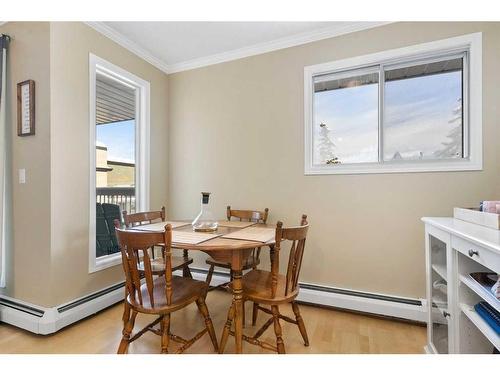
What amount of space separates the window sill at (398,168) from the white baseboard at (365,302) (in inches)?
41.4

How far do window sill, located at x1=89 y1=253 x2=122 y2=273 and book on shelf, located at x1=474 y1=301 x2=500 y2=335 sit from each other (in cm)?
264

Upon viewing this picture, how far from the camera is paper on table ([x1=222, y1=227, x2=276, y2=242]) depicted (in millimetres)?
1588

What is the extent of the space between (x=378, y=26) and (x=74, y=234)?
3077 millimetres

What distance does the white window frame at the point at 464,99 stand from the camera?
1832 millimetres

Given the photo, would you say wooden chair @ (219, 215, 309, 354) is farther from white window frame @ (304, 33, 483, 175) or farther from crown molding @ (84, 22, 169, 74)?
crown molding @ (84, 22, 169, 74)

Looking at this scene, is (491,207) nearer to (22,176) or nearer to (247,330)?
(247,330)

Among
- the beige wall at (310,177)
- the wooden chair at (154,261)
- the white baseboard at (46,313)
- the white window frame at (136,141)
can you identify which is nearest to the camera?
the white baseboard at (46,313)

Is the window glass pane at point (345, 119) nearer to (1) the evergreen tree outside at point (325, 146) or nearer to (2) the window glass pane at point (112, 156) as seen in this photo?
(1) the evergreen tree outside at point (325, 146)

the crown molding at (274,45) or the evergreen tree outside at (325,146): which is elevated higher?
the crown molding at (274,45)

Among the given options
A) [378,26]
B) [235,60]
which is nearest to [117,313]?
[235,60]

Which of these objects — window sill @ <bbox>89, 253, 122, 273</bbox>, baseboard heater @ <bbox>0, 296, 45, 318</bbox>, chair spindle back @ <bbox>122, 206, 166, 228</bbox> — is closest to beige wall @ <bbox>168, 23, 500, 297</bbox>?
chair spindle back @ <bbox>122, 206, 166, 228</bbox>

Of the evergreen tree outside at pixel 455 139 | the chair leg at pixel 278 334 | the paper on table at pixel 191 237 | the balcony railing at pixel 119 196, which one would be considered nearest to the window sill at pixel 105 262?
the balcony railing at pixel 119 196

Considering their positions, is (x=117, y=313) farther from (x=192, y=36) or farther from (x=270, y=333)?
(x=192, y=36)

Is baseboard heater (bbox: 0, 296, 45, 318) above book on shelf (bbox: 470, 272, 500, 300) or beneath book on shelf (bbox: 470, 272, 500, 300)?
beneath
